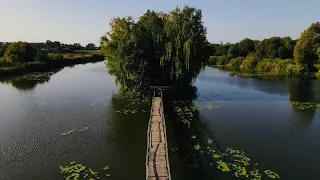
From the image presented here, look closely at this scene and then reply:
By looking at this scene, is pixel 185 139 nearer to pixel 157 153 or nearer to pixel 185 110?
pixel 157 153

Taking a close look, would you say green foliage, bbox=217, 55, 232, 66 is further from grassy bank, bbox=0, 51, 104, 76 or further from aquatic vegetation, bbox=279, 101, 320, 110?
aquatic vegetation, bbox=279, 101, 320, 110

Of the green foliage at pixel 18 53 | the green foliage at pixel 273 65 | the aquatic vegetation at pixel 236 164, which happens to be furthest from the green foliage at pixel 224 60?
the aquatic vegetation at pixel 236 164

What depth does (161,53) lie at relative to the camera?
3791cm

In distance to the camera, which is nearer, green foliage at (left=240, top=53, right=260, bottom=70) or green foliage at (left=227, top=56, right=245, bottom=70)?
green foliage at (left=240, top=53, right=260, bottom=70)

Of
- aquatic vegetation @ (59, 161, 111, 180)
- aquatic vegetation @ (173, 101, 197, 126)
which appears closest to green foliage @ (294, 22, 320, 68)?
aquatic vegetation @ (173, 101, 197, 126)

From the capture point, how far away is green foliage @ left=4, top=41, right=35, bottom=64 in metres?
70.0

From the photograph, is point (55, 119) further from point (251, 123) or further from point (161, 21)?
point (161, 21)

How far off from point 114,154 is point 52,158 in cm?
380

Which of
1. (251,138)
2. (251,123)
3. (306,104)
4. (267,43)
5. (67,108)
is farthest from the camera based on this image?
(267,43)

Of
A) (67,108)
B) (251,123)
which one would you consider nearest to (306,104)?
(251,123)

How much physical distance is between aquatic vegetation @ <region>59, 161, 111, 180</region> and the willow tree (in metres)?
20.5

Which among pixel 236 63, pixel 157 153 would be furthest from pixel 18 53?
pixel 157 153

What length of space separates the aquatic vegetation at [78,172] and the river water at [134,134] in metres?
0.27

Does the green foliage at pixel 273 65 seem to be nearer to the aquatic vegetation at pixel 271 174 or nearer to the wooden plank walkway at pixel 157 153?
the wooden plank walkway at pixel 157 153
